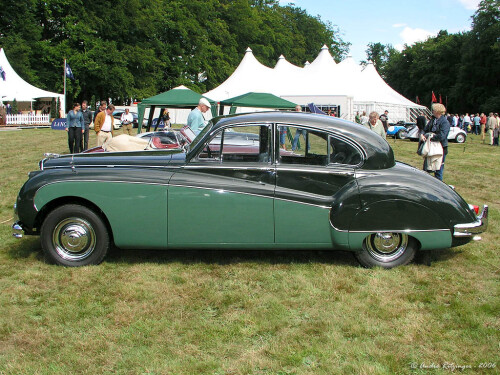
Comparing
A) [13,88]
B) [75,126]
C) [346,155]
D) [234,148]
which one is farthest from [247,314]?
[13,88]

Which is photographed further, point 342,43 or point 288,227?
point 342,43

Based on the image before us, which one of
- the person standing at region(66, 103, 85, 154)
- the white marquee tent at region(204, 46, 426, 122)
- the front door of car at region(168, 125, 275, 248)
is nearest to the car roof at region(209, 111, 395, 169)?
the front door of car at region(168, 125, 275, 248)

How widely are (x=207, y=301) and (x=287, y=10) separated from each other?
73.6 m

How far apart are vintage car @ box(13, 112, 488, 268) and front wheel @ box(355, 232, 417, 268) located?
0.01m

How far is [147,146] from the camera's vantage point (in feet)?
26.2

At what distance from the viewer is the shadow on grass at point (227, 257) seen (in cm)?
522

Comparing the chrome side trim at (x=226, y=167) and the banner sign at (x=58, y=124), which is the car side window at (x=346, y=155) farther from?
the banner sign at (x=58, y=124)

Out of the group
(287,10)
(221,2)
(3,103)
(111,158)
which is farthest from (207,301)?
(287,10)

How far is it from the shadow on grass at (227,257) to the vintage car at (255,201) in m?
0.43

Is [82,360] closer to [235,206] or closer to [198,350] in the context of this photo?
[198,350]

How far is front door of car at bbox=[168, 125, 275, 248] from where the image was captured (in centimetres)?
469

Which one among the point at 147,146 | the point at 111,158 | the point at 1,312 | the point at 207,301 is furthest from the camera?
the point at 147,146

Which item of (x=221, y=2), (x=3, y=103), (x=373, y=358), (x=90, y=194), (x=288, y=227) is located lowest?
(x=373, y=358)

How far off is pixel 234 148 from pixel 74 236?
1873 mm
